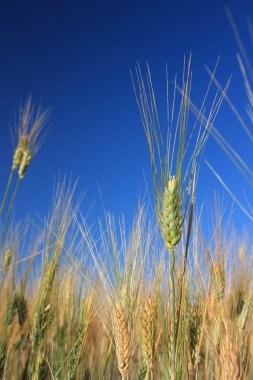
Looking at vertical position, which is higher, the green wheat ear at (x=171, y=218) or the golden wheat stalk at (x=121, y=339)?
the green wheat ear at (x=171, y=218)

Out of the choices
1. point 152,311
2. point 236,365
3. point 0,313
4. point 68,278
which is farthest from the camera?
point 68,278

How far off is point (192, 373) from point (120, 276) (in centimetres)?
49

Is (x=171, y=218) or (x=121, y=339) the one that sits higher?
(x=171, y=218)

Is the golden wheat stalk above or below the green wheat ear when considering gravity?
below

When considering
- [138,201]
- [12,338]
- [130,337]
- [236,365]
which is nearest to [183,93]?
[138,201]

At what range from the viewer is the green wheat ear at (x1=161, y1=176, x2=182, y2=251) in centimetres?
137

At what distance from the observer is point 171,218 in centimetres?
138

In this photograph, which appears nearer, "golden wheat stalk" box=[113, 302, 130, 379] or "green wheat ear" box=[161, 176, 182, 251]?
"green wheat ear" box=[161, 176, 182, 251]

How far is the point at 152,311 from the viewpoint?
6.02 feet

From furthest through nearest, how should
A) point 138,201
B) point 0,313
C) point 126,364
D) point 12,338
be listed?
point 12,338 < point 0,313 < point 138,201 < point 126,364

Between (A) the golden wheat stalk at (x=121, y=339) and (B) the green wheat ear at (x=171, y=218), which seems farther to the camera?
(A) the golden wheat stalk at (x=121, y=339)

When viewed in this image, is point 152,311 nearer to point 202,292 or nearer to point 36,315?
point 202,292

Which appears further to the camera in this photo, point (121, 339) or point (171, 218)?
point (121, 339)

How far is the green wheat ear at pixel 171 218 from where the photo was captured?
1371 millimetres
